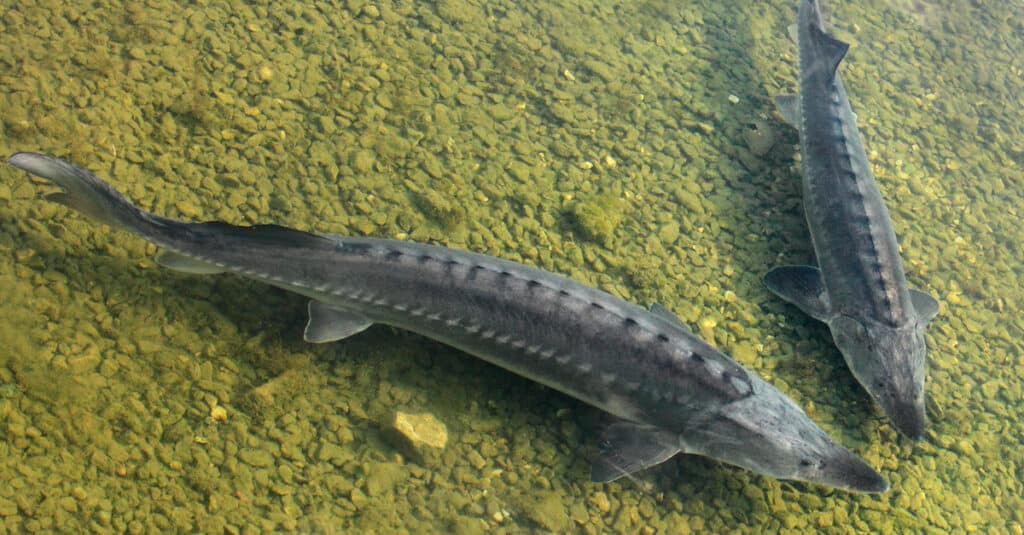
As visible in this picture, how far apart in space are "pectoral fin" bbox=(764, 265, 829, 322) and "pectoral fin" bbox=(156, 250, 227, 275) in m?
3.21

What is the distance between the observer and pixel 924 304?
4.65m

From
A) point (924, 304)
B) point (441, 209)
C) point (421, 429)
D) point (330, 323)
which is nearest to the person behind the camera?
point (421, 429)

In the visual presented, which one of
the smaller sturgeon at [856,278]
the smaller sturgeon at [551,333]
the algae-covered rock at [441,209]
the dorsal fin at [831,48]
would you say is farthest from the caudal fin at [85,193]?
the dorsal fin at [831,48]

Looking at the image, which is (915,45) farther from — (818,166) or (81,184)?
(81,184)

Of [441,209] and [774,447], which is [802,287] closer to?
[774,447]

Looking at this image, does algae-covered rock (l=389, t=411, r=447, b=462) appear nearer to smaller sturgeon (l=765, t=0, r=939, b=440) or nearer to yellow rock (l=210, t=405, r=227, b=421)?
yellow rock (l=210, t=405, r=227, b=421)

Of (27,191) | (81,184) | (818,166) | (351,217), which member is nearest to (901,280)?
(818,166)

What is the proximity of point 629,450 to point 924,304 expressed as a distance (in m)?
2.39

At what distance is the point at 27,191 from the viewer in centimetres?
392

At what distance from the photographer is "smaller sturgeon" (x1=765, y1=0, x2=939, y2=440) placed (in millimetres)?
4172

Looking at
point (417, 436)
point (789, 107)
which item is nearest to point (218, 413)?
point (417, 436)

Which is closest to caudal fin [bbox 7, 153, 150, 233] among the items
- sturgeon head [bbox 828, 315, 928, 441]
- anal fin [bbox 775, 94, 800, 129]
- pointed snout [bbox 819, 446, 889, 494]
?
pointed snout [bbox 819, 446, 889, 494]

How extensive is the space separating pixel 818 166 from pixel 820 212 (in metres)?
0.39

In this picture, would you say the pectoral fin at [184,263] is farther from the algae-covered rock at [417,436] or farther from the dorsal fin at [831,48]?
the dorsal fin at [831,48]
